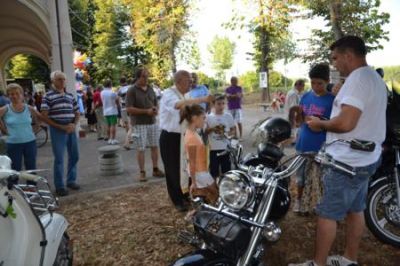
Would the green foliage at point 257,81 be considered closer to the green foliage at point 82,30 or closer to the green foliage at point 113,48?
the green foliage at point 113,48

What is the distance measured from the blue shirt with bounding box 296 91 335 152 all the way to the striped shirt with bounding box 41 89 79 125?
3506mm

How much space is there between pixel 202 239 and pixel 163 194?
3490 mm

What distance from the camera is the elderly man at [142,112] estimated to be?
6.47 m

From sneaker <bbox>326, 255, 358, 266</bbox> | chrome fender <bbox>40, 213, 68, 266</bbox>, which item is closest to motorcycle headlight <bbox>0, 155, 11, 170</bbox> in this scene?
chrome fender <bbox>40, 213, 68, 266</bbox>

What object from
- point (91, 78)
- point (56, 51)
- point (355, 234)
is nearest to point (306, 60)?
point (56, 51)

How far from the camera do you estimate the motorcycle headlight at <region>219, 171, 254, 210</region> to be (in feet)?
7.45

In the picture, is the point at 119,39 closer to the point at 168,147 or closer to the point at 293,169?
the point at 168,147

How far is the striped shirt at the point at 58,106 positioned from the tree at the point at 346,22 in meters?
5.00

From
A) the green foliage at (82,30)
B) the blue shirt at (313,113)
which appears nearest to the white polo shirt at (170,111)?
the blue shirt at (313,113)

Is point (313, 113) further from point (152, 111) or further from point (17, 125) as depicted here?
point (17, 125)

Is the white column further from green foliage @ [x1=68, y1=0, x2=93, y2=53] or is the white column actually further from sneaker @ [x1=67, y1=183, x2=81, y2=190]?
green foliage @ [x1=68, y1=0, x2=93, y2=53]

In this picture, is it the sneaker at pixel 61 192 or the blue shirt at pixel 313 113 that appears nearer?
the blue shirt at pixel 313 113

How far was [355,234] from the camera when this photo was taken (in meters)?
3.36

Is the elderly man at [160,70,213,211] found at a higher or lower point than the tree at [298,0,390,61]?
lower
